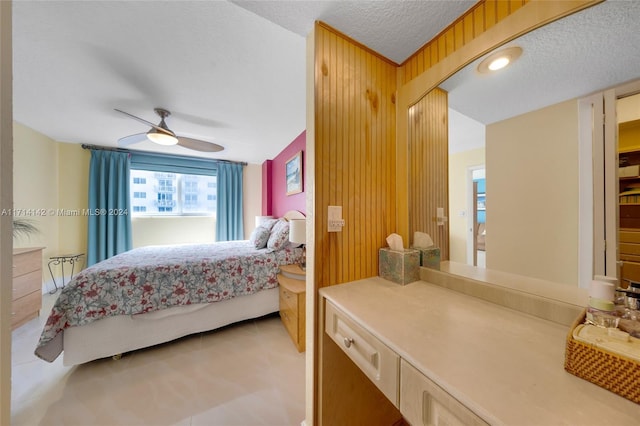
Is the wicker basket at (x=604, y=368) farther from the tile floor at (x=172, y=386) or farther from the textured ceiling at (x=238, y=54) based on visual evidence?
the tile floor at (x=172, y=386)

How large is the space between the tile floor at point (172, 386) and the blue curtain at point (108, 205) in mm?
1726

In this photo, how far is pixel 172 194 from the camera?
159 inches

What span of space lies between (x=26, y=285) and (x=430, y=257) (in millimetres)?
3960

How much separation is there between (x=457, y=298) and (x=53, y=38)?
9.16 ft

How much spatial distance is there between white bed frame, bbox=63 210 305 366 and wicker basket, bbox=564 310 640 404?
220 cm

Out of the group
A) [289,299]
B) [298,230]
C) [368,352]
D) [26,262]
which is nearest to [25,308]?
[26,262]

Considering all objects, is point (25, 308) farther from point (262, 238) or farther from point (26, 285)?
point (262, 238)

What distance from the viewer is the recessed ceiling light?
0.84 m

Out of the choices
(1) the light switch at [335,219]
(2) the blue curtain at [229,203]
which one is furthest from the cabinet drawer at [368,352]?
(2) the blue curtain at [229,203]


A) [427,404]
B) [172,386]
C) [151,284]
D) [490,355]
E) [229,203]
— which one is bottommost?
[172,386]

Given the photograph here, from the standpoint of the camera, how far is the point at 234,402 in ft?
4.39

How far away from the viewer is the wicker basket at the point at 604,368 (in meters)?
0.40

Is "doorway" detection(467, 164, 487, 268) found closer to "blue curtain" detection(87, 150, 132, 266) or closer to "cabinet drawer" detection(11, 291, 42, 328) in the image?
"cabinet drawer" detection(11, 291, 42, 328)

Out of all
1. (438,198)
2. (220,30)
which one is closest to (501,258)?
(438,198)
